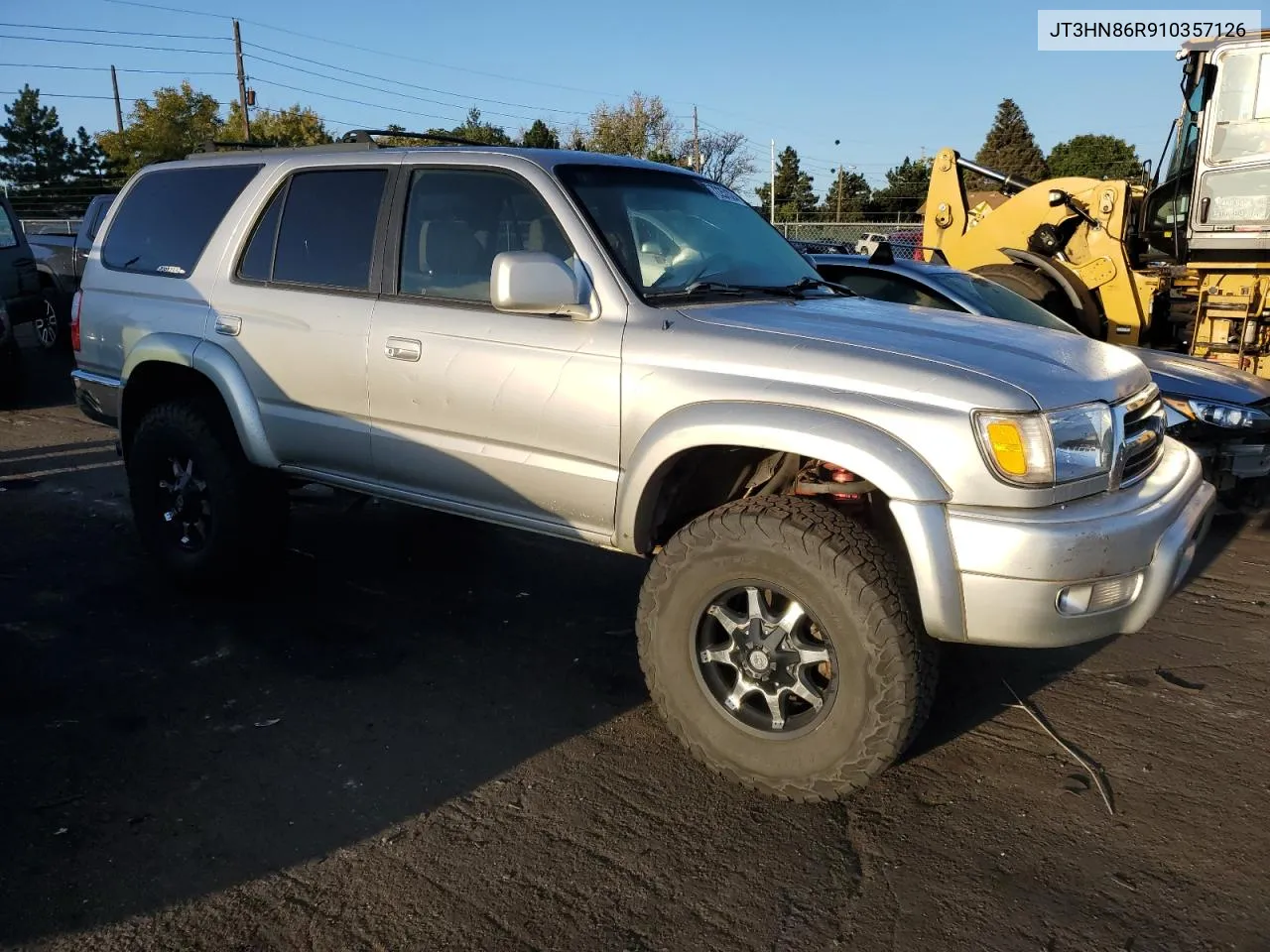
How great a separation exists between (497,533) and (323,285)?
85.1 inches

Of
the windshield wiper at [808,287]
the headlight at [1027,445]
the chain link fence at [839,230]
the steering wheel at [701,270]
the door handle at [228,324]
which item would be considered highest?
the chain link fence at [839,230]

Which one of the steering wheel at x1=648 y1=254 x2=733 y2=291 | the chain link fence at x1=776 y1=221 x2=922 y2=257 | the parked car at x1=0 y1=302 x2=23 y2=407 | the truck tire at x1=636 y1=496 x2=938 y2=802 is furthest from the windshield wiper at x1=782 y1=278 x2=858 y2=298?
the chain link fence at x1=776 y1=221 x2=922 y2=257

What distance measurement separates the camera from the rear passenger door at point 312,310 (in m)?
4.09

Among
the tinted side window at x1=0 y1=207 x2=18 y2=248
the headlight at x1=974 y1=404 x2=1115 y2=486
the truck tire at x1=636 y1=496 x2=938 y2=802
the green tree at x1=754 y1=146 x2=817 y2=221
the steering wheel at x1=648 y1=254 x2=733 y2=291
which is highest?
the green tree at x1=754 y1=146 x2=817 y2=221

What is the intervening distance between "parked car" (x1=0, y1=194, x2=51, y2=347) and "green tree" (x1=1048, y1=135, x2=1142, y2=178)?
1737 inches

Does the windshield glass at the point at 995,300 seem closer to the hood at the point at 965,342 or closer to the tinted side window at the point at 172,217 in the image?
the hood at the point at 965,342

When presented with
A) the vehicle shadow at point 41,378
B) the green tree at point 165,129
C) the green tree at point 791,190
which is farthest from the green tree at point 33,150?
the vehicle shadow at point 41,378

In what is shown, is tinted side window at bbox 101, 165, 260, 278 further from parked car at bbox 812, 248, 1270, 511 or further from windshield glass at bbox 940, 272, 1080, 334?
windshield glass at bbox 940, 272, 1080, 334

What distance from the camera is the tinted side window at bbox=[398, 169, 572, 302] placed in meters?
3.78

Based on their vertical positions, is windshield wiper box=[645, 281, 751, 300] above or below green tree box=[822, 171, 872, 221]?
below

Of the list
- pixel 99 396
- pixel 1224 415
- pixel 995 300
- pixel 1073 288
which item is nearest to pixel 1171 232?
pixel 1073 288

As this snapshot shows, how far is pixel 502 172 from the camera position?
3.86 meters

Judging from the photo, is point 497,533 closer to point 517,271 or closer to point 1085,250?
point 517,271

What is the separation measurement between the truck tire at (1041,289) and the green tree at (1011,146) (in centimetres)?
5842
